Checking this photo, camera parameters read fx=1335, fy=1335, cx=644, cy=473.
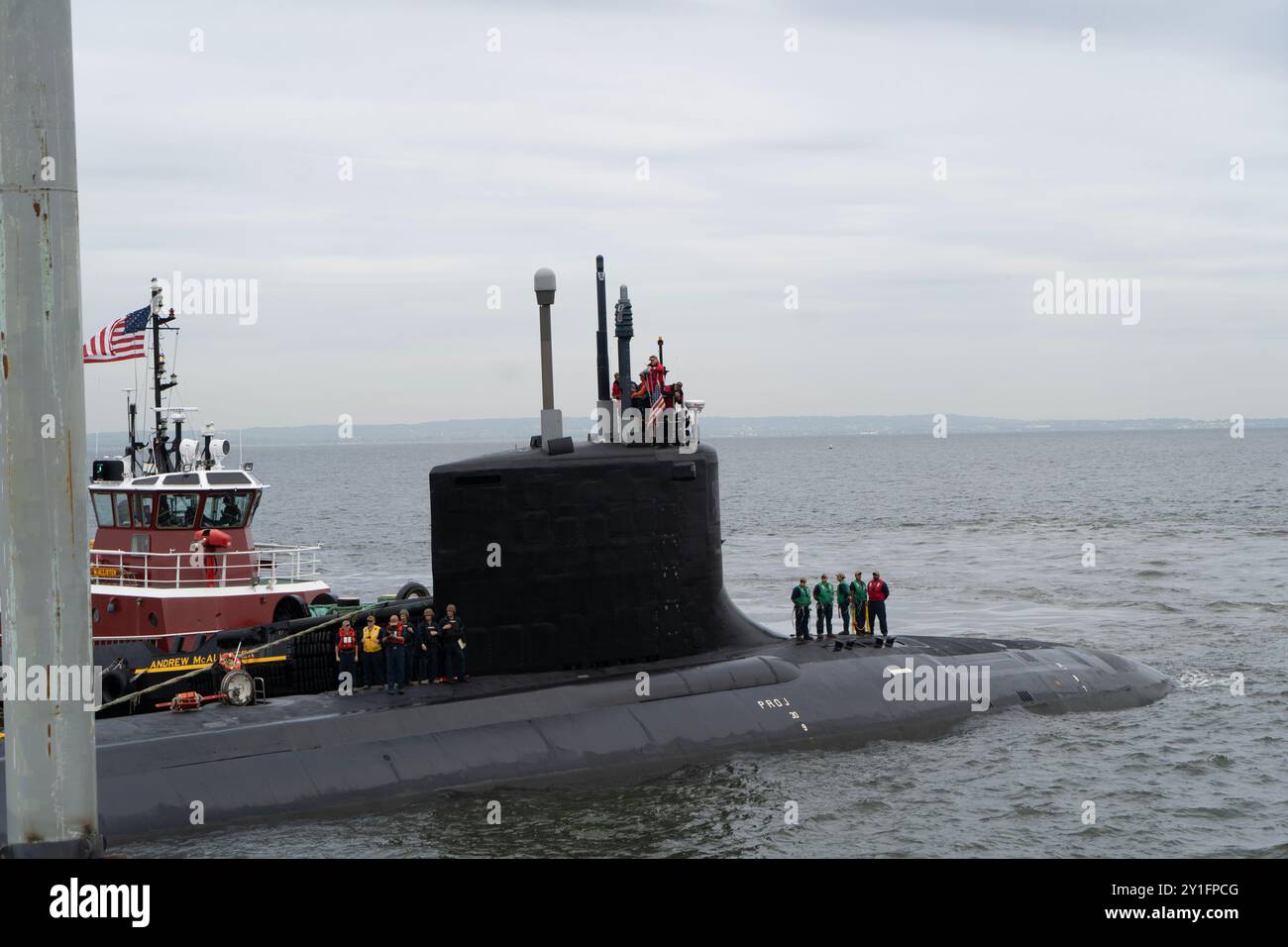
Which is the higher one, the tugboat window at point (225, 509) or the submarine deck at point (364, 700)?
the tugboat window at point (225, 509)

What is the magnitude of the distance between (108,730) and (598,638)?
Answer: 652 cm

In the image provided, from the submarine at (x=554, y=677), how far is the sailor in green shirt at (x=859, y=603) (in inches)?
142

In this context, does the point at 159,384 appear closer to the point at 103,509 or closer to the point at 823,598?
the point at 103,509

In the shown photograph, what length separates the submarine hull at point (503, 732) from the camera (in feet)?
52.4

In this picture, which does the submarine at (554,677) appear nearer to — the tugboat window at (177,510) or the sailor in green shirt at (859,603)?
the sailor in green shirt at (859,603)

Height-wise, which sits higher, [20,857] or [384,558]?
[20,857]

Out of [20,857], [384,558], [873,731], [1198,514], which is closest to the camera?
[20,857]

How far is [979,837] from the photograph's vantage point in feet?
55.1

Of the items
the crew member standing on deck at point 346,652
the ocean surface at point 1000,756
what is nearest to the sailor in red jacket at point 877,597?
the ocean surface at point 1000,756

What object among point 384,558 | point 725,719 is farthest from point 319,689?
point 384,558

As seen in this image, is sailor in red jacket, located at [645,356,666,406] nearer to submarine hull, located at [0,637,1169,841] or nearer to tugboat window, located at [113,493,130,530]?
submarine hull, located at [0,637,1169,841]

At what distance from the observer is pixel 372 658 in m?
19.0
